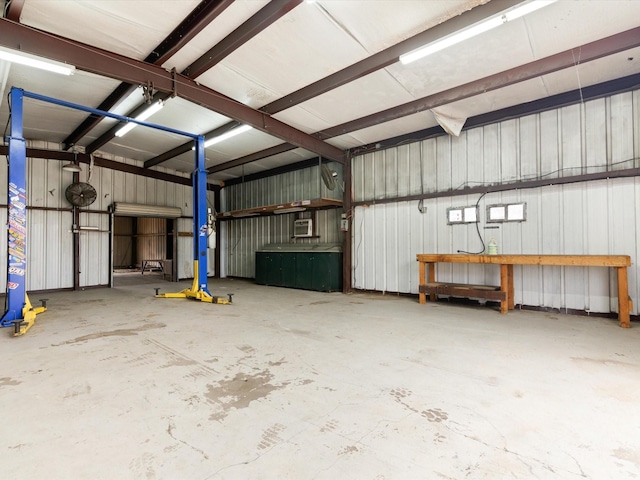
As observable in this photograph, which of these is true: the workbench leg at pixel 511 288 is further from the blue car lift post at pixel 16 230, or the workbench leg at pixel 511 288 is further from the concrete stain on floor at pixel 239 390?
the blue car lift post at pixel 16 230

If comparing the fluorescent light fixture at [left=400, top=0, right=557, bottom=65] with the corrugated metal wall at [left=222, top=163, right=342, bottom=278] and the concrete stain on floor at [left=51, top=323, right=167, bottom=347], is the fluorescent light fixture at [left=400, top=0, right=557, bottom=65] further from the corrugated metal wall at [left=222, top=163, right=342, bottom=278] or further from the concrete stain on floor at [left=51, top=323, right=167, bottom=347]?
the concrete stain on floor at [left=51, top=323, right=167, bottom=347]

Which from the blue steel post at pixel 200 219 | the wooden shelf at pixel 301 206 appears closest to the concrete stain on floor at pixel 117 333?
the blue steel post at pixel 200 219

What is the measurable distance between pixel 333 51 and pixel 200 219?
4204mm

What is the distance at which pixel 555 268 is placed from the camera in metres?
5.09

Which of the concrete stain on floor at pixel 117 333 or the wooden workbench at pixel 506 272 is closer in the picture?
the concrete stain on floor at pixel 117 333

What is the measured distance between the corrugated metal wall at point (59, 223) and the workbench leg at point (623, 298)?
11258 millimetres

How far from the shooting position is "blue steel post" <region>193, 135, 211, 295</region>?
647cm

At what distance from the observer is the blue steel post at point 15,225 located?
4379mm

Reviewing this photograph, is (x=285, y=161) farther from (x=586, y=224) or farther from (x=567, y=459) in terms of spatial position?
(x=567, y=459)

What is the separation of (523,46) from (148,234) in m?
16.8

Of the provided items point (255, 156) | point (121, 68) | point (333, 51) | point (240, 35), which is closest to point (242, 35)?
point (240, 35)

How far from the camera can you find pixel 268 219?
10289 mm

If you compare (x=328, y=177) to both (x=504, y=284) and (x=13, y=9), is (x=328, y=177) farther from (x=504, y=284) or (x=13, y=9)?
(x=13, y=9)

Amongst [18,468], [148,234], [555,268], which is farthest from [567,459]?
[148,234]
